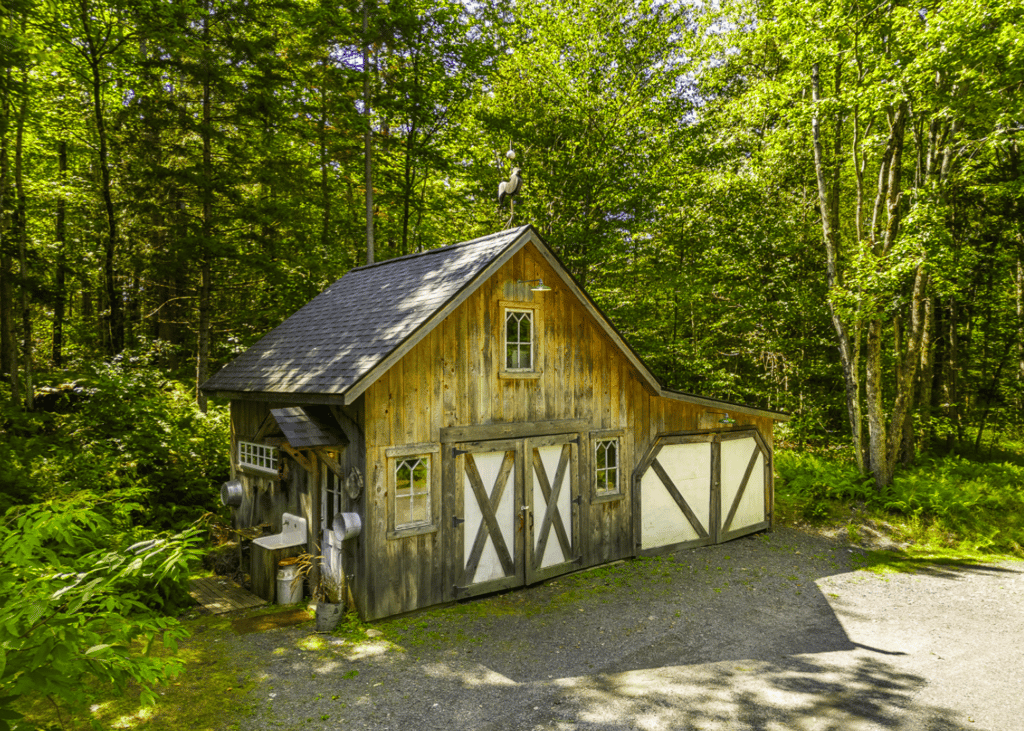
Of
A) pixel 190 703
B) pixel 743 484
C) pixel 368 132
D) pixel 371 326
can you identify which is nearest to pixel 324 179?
pixel 368 132

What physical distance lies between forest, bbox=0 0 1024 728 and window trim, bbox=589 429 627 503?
3995 millimetres

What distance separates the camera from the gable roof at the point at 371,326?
24.7 feet

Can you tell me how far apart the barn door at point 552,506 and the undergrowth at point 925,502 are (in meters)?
6.18

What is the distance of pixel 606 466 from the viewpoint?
1023 centimetres

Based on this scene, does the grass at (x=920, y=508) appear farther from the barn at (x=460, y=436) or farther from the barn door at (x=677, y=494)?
the barn at (x=460, y=436)

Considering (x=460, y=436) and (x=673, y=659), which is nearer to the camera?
(x=673, y=659)

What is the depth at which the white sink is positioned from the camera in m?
8.53

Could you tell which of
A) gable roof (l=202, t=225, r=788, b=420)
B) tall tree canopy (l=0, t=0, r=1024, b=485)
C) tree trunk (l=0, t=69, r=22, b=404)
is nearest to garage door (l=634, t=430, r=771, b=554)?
gable roof (l=202, t=225, r=788, b=420)

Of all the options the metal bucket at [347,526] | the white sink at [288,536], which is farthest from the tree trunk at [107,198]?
the metal bucket at [347,526]

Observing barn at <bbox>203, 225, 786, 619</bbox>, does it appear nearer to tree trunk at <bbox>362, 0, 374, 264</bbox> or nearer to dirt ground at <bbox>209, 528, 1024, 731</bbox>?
dirt ground at <bbox>209, 528, 1024, 731</bbox>

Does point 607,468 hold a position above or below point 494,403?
below

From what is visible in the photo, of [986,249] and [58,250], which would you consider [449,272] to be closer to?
[58,250]

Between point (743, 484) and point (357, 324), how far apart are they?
8.24 meters

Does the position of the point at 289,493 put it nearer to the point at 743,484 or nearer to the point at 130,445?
the point at 130,445
